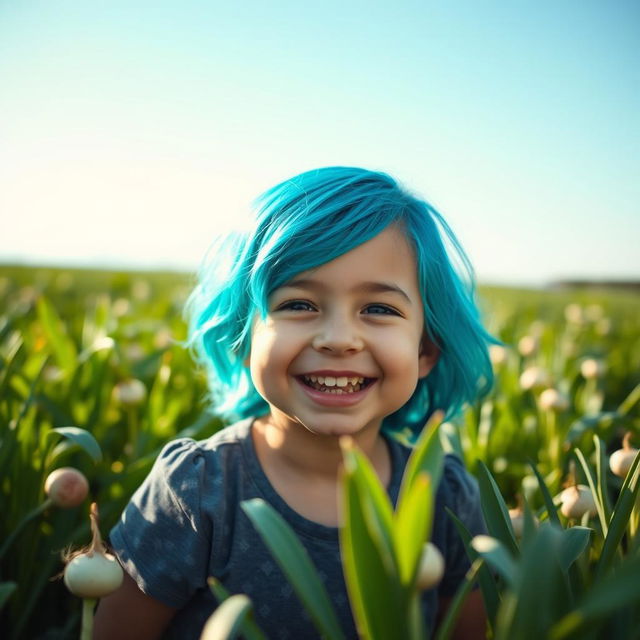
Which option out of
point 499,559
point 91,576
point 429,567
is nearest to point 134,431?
point 91,576

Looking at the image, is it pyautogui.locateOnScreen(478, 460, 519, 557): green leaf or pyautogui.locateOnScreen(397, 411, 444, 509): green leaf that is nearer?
pyautogui.locateOnScreen(397, 411, 444, 509): green leaf

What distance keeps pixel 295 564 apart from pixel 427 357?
78 cm

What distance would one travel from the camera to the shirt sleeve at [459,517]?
1.21 meters

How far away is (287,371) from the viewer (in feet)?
3.35

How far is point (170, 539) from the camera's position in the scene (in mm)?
1048

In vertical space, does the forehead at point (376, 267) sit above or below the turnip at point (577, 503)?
above

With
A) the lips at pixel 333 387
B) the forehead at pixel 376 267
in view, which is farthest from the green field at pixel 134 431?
the forehead at pixel 376 267

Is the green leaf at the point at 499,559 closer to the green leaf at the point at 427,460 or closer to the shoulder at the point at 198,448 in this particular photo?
the green leaf at the point at 427,460

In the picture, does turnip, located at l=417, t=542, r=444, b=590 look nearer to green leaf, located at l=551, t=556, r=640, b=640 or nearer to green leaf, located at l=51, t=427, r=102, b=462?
green leaf, located at l=551, t=556, r=640, b=640

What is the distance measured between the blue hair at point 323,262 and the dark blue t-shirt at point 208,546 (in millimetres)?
268

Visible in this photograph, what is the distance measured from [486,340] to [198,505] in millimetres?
737

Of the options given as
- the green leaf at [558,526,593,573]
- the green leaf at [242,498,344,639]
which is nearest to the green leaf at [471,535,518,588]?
the green leaf at [242,498,344,639]

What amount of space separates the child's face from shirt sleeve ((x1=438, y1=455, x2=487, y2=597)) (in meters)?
0.29

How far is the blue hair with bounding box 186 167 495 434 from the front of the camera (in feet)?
3.47
